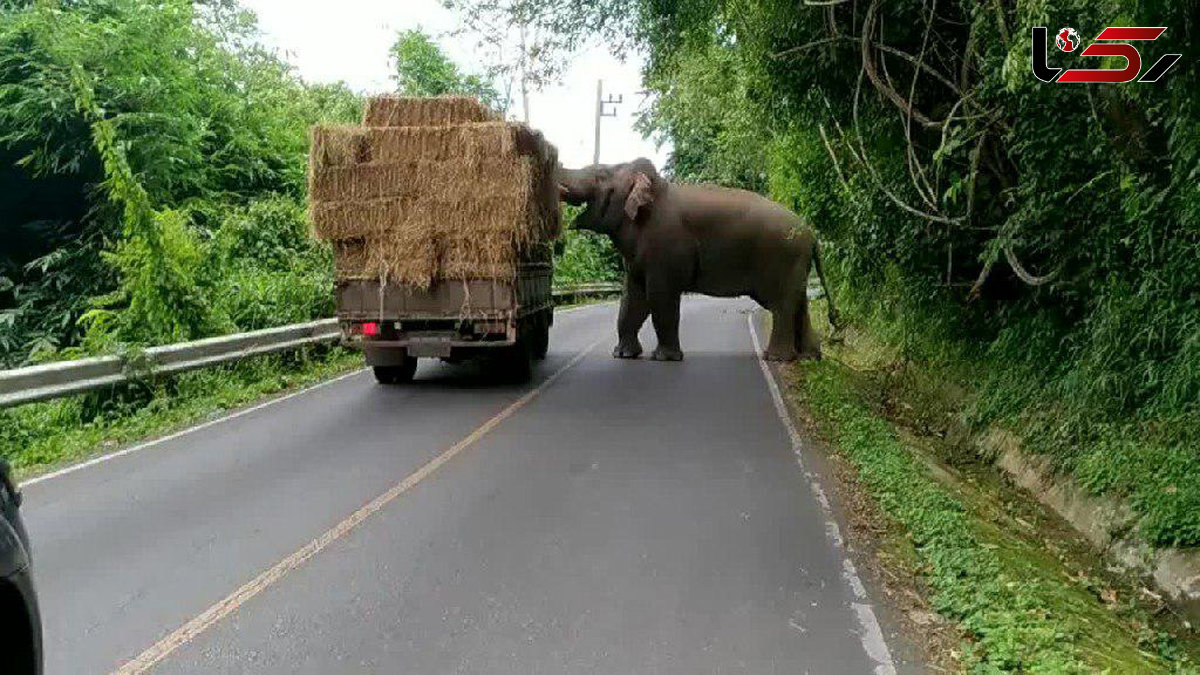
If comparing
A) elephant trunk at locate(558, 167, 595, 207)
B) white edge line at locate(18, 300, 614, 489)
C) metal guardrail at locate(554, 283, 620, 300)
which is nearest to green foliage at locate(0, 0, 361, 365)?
white edge line at locate(18, 300, 614, 489)

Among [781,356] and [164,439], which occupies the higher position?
[164,439]

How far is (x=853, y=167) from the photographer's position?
14500 mm

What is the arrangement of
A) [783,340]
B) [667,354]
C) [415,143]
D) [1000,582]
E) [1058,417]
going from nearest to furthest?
[1000,582] → [1058,417] → [415,143] → [667,354] → [783,340]

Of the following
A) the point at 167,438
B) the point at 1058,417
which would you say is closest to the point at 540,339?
the point at 167,438

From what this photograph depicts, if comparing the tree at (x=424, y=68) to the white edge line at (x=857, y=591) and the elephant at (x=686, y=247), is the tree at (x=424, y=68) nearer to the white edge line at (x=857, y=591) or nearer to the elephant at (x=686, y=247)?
the elephant at (x=686, y=247)

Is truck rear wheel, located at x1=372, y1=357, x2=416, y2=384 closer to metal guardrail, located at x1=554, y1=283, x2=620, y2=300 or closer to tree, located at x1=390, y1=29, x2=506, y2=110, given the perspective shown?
metal guardrail, located at x1=554, y1=283, x2=620, y2=300

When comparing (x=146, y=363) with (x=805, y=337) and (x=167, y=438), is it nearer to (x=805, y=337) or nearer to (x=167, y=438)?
(x=167, y=438)

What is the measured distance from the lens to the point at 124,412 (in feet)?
37.5

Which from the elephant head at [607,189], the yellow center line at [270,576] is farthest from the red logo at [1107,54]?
the elephant head at [607,189]

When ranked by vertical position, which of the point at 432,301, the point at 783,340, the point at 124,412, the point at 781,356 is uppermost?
the point at 432,301

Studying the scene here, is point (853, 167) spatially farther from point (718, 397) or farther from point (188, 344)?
point (188, 344)

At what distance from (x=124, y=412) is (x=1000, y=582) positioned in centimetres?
923

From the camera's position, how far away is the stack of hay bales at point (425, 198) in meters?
12.6

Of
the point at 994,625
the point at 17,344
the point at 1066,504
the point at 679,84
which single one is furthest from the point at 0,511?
the point at 679,84
